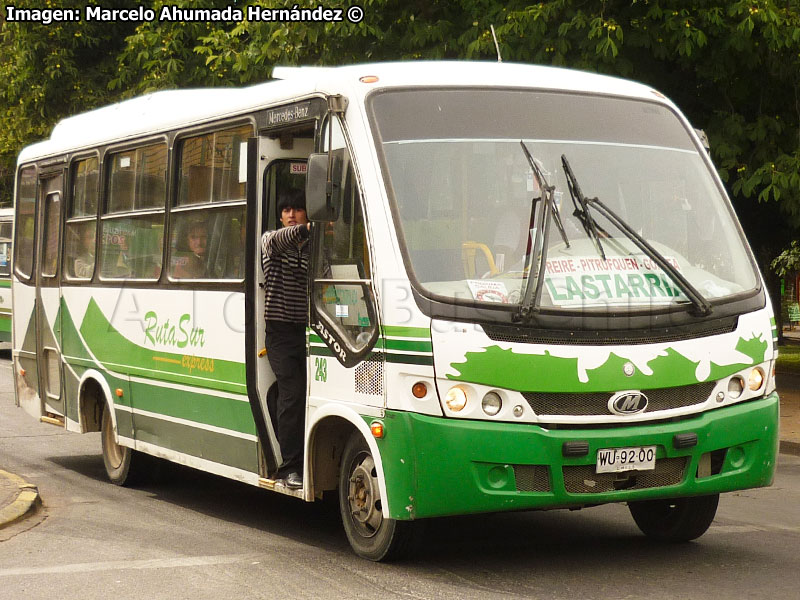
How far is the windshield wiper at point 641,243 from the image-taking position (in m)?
6.85

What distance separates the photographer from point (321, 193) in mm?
6988

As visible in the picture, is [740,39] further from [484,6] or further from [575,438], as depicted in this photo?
[575,438]

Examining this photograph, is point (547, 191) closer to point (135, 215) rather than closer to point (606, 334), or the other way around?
point (606, 334)

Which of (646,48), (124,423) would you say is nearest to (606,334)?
(124,423)

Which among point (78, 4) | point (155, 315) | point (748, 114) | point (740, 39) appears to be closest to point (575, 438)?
point (155, 315)

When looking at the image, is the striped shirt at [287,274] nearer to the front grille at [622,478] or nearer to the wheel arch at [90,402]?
the front grille at [622,478]

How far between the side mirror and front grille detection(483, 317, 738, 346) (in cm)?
111

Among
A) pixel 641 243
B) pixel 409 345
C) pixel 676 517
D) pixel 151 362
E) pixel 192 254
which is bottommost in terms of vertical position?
pixel 676 517

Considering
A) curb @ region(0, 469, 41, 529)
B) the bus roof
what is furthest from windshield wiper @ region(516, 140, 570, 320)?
curb @ region(0, 469, 41, 529)

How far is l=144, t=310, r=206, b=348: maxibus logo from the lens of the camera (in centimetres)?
881

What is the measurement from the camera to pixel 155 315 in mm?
9469

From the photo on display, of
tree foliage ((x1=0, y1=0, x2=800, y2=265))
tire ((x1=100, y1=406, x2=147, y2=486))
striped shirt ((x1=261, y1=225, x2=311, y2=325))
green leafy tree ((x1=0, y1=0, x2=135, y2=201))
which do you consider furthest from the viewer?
green leafy tree ((x1=0, y1=0, x2=135, y2=201))

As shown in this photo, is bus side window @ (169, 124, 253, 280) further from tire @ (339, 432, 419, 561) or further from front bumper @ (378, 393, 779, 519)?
front bumper @ (378, 393, 779, 519)

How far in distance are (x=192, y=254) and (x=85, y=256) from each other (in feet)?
7.41
